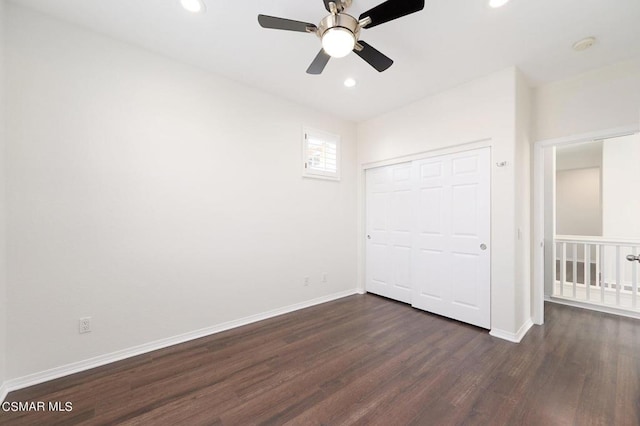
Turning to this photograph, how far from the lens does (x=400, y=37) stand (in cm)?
226

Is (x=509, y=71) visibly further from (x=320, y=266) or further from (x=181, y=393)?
(x=181, y=393)

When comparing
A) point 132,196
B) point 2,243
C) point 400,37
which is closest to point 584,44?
point 400,37

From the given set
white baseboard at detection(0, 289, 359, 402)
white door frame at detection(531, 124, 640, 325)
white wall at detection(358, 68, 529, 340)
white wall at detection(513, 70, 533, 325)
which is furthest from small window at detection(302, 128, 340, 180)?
white door frame at detection(531, 124, 640, 325)

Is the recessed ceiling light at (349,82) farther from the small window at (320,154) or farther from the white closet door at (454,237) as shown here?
the white closet door at (454,237)

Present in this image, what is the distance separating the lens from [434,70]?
110 inches

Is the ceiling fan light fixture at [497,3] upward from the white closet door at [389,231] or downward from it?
upward

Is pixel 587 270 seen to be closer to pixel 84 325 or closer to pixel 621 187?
pixel 621 187

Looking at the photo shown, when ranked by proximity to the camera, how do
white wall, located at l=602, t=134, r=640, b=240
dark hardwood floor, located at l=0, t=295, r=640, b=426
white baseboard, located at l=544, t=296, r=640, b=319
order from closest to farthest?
dark hardwood floor, located at l=0, t=295, r=640, b=426, white baseboard, located at l=544, t=296, r=640, b=319, white wall, located at l=602, t=134, r=640, b=240

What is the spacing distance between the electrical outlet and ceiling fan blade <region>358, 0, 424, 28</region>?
3287 millimetres

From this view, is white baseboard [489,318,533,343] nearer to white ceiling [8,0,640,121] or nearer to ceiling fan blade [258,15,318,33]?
white ceiling [8,0,640,121]

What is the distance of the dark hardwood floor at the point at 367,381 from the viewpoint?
1.66 meters

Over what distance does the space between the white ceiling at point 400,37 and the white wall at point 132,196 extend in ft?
0.96

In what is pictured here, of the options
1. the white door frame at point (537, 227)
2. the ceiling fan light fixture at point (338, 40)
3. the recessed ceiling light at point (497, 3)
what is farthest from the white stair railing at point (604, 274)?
the ceiling fan light fixture at point (338, 40)

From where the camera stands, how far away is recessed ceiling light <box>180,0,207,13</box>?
1914 mm
